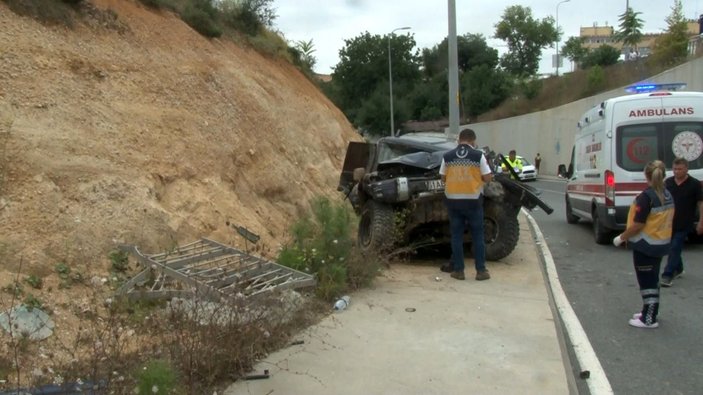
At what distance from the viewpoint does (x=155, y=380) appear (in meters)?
3.72

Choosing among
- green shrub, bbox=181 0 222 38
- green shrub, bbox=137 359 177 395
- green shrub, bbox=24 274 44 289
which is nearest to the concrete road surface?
green shrub, bbox=137 359 177 395

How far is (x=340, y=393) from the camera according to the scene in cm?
455

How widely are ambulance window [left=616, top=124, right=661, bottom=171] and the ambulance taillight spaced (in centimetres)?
23

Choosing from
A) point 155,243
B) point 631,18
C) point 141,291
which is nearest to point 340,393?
point 141,291

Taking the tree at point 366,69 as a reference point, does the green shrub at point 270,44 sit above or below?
below

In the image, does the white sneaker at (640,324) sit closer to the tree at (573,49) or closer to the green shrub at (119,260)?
the green shrub at (119,260)

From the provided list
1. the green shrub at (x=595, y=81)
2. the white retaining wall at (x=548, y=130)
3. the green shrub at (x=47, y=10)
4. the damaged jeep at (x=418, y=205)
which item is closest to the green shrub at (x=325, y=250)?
the damaged jeep at (x=418, y=205)

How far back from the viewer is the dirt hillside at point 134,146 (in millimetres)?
6684

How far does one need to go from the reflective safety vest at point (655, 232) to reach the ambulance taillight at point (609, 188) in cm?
473

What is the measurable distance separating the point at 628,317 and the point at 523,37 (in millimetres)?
88056

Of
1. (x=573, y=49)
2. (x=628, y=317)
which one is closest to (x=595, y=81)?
(x=628, y=317)

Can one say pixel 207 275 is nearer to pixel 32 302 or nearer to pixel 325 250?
pixel 32 302

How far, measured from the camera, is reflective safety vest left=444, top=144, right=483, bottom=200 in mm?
8250

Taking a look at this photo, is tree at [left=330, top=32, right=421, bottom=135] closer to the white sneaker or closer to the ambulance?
the ambulance
